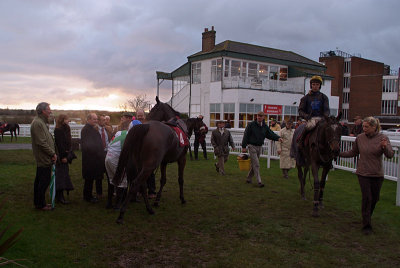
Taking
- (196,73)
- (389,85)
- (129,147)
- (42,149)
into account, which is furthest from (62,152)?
(389,85)

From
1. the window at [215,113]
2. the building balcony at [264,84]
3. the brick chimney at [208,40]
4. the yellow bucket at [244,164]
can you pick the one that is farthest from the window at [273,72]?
the yellow bucket at [244,164]

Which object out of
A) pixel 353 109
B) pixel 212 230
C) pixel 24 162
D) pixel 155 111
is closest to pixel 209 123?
pixel 24 162

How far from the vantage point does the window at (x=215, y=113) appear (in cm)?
2805

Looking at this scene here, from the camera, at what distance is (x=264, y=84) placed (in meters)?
28.9

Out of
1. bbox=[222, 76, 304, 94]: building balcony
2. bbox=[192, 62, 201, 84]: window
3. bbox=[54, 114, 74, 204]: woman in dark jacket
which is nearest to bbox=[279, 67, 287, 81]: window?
bbox=[222, 76, 304, 94]: building balcony

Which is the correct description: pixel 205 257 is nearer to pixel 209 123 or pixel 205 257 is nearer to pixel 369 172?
pixel 369 172

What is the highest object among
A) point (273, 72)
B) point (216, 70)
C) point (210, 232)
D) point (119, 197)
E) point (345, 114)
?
point (273, 72)

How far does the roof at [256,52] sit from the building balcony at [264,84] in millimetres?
2292

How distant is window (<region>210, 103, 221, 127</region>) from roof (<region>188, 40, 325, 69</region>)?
4623 mm

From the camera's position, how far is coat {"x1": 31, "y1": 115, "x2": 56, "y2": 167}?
19.2 feet

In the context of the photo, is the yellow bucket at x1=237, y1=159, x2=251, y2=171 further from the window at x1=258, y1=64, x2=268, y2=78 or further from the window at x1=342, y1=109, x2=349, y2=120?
the window at x1=342, y1=109, x2=349, y2=120

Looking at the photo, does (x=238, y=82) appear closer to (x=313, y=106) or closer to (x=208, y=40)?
(x=208, y=40)

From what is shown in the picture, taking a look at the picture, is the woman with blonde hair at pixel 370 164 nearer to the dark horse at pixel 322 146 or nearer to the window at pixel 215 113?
the dark horse at pixel 322 146

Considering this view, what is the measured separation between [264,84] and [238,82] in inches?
114
